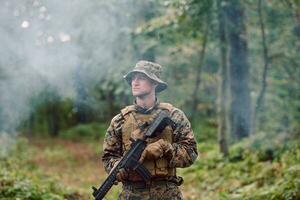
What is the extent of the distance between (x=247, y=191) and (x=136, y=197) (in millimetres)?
4540

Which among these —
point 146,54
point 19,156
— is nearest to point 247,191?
point 146,54

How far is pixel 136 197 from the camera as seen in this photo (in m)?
5.36

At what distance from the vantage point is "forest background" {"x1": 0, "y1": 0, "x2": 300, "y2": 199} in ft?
35.1

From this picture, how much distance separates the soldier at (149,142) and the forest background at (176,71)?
2.96m

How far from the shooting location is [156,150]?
5090mm

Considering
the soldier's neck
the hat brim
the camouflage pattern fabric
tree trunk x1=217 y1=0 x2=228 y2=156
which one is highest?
tree trunk x1=217 y1=0 x2=228 y2=156

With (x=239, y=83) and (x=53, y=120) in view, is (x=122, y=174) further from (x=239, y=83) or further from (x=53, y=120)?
(x=53, y=120)

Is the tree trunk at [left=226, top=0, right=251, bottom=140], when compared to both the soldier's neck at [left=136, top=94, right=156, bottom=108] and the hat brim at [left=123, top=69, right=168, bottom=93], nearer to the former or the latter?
the hat brim at [left=123, top=69, right=168, bottom=93]

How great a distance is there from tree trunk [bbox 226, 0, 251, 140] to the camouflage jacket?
9.01 metres

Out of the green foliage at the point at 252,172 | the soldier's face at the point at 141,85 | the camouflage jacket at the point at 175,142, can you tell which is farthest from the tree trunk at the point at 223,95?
the soldier's face at the point at 141,85

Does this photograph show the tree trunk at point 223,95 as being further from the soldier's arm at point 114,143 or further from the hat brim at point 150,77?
the soldier's arm at point 114,143

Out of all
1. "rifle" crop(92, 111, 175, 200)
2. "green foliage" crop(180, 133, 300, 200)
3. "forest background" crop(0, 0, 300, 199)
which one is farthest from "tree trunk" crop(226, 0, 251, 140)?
"rifle" crop(92, 111, 175, 200)

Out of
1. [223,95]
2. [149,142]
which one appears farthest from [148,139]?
[223,95]

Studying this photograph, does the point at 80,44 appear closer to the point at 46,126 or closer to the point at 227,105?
the point at 227,105
